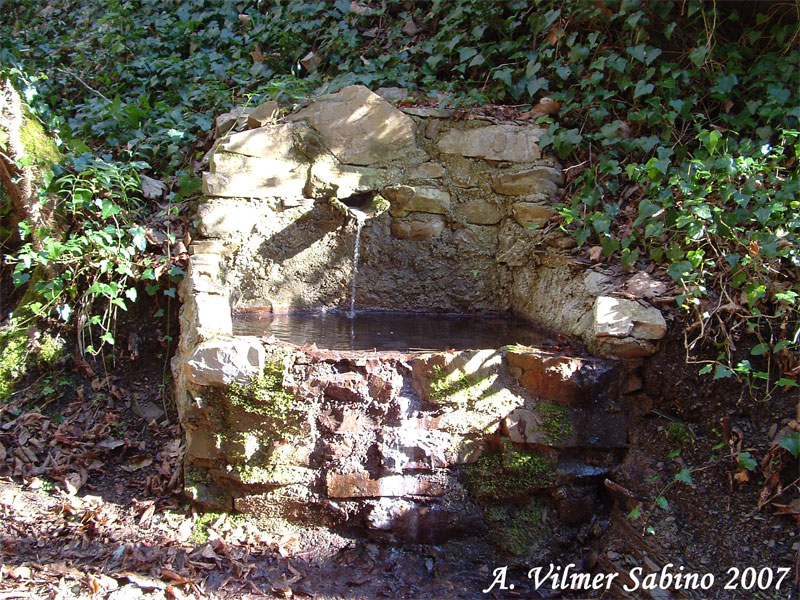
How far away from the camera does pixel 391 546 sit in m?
2.90

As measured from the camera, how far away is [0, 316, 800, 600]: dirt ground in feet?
8.26

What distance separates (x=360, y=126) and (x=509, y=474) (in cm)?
248

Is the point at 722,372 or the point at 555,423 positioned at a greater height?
the point at 722,372

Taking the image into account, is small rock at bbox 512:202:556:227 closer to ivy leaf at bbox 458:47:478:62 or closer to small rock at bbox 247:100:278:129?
ivy leaf at bbox 458:47:478:62

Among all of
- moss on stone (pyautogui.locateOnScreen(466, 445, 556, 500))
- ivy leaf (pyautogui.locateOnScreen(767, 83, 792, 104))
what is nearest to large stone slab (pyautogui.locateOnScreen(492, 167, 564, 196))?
ivy leaf (pyautogui.locateOnScreen(767, 83, 792, 104))

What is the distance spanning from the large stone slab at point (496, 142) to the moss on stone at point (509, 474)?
2.12 m

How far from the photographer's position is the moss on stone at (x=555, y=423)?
2.92 m

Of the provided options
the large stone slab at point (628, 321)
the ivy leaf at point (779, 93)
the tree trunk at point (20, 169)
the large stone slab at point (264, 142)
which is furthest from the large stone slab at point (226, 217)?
the ivy leaf at point (779, 93)

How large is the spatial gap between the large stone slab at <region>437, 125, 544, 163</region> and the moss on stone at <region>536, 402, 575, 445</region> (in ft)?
6.24

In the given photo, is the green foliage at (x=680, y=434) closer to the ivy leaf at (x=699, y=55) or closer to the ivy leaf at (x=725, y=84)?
the ivy leaf at (x=725, y=84)

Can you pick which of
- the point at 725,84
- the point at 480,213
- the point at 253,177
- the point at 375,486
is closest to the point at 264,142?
the point at 253,177

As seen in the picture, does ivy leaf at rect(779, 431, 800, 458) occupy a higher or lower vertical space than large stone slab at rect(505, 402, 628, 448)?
higher

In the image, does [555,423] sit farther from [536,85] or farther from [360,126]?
[536,85]

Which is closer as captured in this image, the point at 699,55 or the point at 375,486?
the point at 375,486
